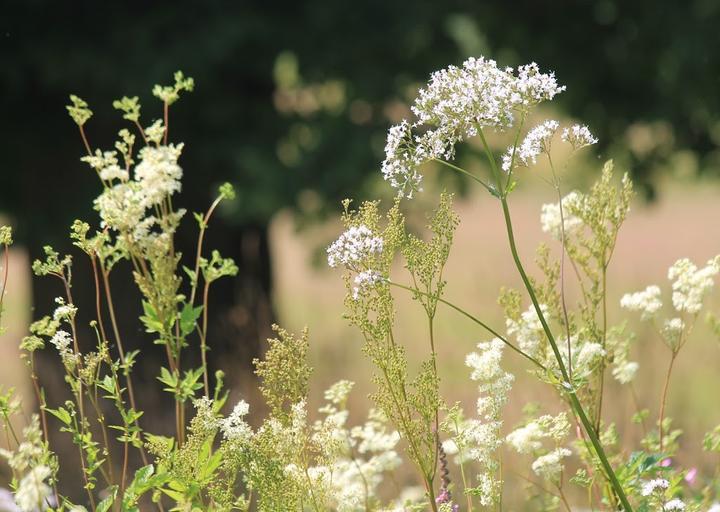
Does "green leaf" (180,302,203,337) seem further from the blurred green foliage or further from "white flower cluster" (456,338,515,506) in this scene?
the blurred green foliage

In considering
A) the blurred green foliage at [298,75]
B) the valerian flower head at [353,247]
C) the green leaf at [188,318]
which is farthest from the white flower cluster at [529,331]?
the blurred green foliage at [298,75]

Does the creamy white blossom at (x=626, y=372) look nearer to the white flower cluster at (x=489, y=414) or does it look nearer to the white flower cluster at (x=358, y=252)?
the white flower cluster at (x=489, y=414)

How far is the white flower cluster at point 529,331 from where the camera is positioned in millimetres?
2604

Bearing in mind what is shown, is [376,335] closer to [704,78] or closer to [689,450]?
[689,450]

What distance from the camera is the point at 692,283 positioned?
2633 millimetres

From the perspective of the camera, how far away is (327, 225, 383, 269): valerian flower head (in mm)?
2098

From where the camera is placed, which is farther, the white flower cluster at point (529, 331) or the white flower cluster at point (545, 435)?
the white flower cluster at point (529, 331)

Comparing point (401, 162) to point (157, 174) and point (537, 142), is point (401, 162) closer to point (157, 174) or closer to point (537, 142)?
point (537, 142)

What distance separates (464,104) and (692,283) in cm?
91

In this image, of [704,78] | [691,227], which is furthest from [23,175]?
[691,227]

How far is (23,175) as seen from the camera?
25.3 ft

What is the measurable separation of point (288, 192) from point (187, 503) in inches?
190

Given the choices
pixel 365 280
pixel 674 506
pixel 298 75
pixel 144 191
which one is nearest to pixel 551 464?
pixel 674 506

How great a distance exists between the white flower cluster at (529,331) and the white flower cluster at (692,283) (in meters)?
0.32
